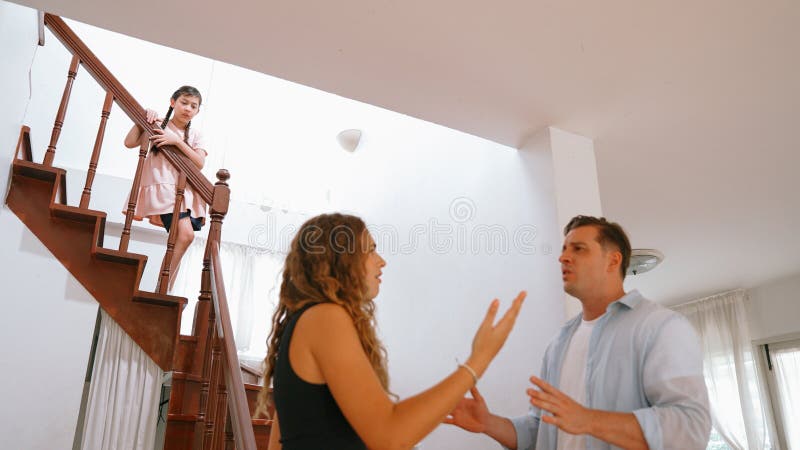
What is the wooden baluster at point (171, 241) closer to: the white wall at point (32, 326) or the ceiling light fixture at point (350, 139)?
the white wall at point (32, 326)

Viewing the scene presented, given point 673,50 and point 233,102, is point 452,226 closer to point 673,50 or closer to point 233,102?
point 673,50

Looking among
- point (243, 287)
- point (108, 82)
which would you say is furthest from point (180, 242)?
point (243, 287)

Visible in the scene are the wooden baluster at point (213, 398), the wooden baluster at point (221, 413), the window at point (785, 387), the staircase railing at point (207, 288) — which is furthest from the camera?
the window at point (785, 387)

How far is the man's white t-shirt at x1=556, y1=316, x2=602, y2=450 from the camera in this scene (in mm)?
1591

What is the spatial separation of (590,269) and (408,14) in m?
1.08

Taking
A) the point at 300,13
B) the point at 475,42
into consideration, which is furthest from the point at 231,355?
the point at 475,42

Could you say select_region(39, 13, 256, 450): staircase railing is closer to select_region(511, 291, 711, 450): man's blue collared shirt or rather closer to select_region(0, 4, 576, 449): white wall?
select_region(0, 4, 576, 449): white wall

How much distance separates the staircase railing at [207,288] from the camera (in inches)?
75.5

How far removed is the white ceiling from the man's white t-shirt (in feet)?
3.52

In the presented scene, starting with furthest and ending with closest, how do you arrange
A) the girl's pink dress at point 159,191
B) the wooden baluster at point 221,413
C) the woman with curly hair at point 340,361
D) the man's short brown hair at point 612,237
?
the girl's pink dress at point 159,191, the wooden baluster at point 221,413, the man's short brown hair at point 612,237, the woman with curly hair at point 340,361

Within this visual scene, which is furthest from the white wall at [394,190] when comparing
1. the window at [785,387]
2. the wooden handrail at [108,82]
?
the window at [785,387]

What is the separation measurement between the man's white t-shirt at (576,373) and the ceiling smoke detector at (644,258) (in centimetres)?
215

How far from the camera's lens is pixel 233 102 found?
5.59 meters

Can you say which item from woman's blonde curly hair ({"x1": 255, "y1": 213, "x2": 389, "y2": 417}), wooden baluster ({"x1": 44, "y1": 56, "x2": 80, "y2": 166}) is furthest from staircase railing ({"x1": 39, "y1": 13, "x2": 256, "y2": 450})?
woman's blonde curly hair ({"x1": 255, "y1": 213, "x2": 389, "y2": 417})
